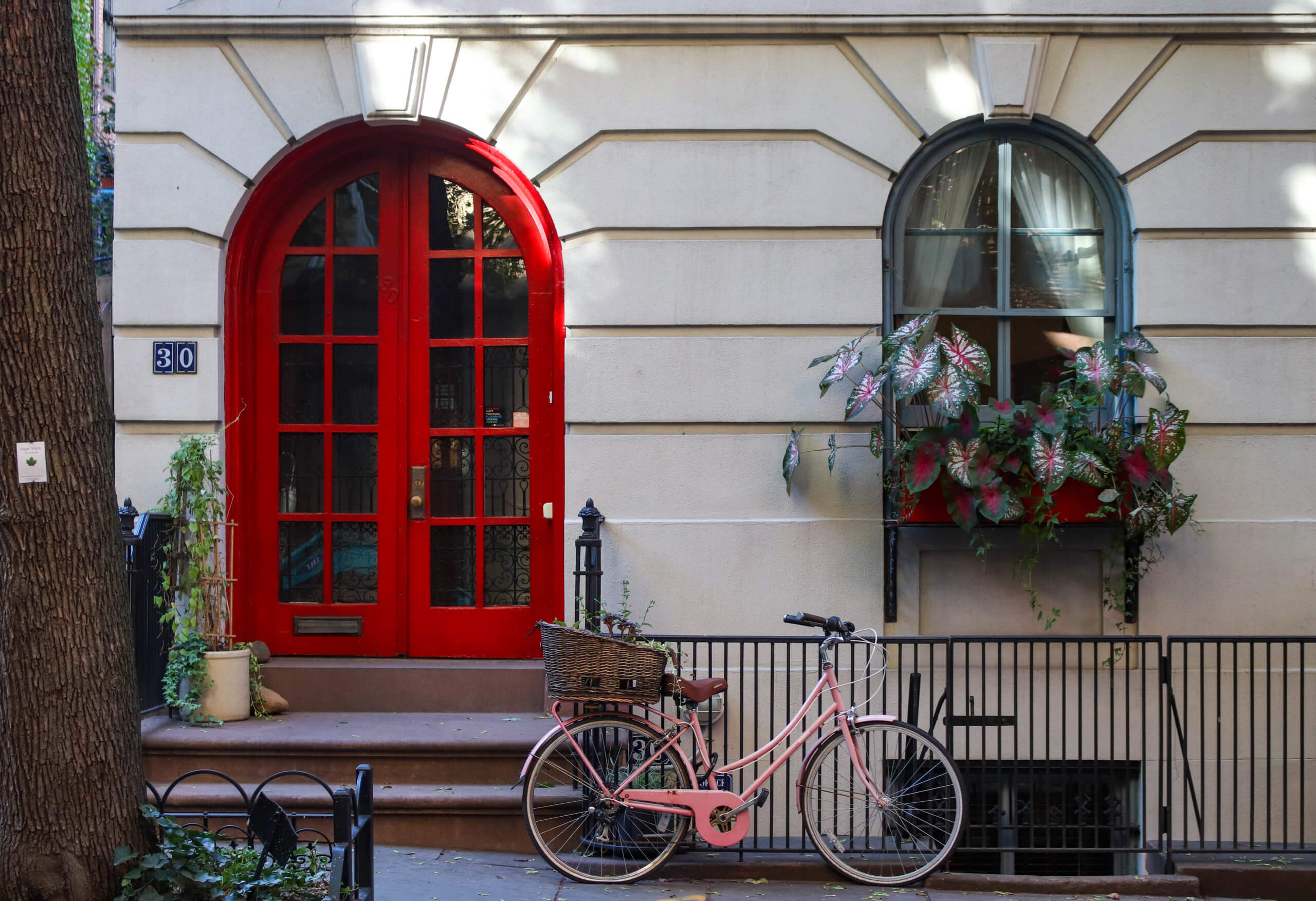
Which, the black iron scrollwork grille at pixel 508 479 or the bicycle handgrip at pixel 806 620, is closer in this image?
the bicycle handgrip at pixel 806 620

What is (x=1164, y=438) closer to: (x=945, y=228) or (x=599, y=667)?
(x=945, y=228)

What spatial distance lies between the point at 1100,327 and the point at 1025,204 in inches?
37.0

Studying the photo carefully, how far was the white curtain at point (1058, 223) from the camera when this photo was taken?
7.07 metres

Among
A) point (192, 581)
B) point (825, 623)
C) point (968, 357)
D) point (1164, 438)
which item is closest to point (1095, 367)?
point (1164, 438)

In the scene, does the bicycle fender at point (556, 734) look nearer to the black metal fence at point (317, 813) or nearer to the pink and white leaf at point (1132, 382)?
the black metal fence at point (317, 813)

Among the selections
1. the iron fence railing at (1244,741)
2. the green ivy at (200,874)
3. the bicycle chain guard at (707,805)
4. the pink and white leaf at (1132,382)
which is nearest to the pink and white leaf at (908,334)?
the pink and white leaf at (1132,382)

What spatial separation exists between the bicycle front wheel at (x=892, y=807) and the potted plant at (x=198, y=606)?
11.4 ft

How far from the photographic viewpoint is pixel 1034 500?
6.35 m

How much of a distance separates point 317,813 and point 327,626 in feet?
5.64

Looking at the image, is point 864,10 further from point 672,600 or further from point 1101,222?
point 672,600

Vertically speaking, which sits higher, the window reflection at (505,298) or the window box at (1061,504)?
the window reflection at (505,298)

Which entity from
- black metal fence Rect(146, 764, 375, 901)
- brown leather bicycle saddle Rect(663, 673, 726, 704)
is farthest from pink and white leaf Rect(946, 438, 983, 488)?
black metal fence Rect(146, 764, 375, 901)

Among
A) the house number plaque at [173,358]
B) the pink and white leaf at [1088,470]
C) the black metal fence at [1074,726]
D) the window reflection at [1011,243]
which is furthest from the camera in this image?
the window reflection at [1011,243]

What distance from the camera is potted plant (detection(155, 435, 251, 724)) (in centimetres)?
640
